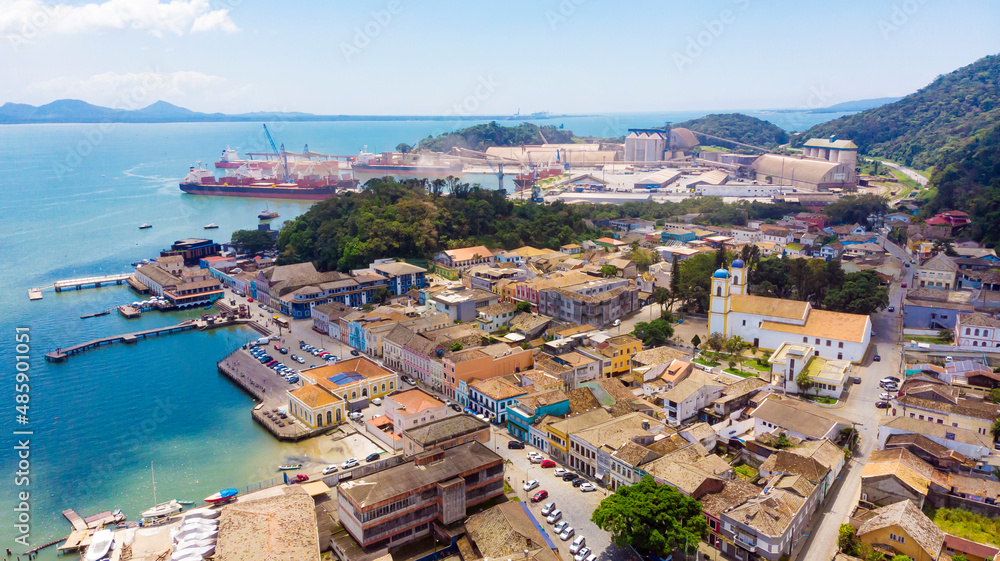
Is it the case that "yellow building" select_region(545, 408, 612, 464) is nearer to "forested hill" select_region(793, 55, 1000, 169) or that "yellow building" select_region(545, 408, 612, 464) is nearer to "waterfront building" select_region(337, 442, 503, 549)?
"waterfront building" select_region(337, 442, 503, 549)

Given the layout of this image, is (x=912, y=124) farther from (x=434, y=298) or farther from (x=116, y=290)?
(x=116, y=290)

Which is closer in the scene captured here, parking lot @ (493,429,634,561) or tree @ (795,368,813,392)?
parking lot @ (493,429,634,561)

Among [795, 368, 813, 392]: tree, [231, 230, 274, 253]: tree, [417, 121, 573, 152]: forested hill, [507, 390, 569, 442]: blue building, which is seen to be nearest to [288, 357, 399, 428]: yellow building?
[507, 390, 569, 442]: blue building

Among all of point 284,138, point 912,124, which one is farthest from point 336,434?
point 284,138

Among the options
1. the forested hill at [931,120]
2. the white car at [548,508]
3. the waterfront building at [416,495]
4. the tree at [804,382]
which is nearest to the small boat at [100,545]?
the waterfront building at [416,495]

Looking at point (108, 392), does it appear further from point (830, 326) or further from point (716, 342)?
point (830, 326)

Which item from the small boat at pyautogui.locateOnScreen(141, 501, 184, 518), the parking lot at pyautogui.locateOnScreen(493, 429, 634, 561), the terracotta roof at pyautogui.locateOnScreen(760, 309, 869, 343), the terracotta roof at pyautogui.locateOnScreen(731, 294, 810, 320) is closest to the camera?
the parking lot at pyautogui.locateOnScreen(493, 429, 634, 561)
